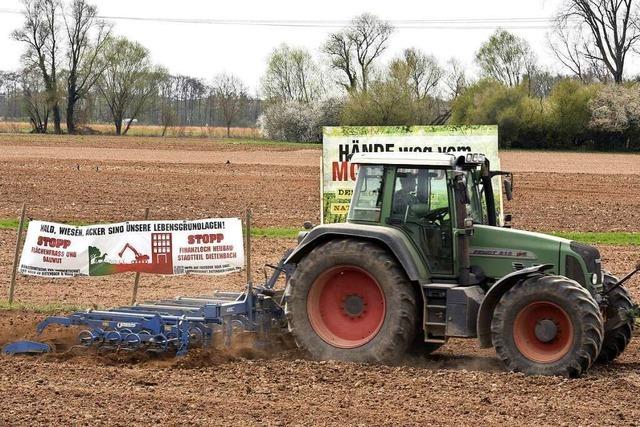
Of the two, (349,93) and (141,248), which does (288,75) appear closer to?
(349,93)

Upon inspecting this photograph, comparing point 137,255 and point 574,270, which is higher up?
point 574,270

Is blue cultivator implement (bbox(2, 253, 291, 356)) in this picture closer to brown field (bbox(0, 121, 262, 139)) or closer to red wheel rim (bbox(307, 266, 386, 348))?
red wheel rim (bbox(307, 266, 386, 348))

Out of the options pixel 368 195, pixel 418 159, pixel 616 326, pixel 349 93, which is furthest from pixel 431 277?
pixel 349 93

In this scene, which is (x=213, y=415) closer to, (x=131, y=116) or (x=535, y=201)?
(x=535, y=201)

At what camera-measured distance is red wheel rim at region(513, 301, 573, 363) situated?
9039 millimetres

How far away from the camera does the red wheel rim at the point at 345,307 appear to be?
9680 mm

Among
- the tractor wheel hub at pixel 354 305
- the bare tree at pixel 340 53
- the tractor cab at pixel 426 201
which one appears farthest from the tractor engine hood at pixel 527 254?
the bare tree at pixel 340 53

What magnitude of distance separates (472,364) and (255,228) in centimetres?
1196

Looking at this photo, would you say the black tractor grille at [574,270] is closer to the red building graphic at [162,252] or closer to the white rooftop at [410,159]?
the white rooftop at [410,159]

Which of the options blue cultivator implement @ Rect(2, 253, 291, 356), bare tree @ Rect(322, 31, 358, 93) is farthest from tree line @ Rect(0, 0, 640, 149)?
blue cultivator implement @ Rect(2, 253, 291, 356)

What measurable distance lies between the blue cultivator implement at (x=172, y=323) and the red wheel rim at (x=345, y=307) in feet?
2.29

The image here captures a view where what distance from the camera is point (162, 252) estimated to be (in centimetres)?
1278

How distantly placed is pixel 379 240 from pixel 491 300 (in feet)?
3.82

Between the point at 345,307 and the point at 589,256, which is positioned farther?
the point at 345,307
